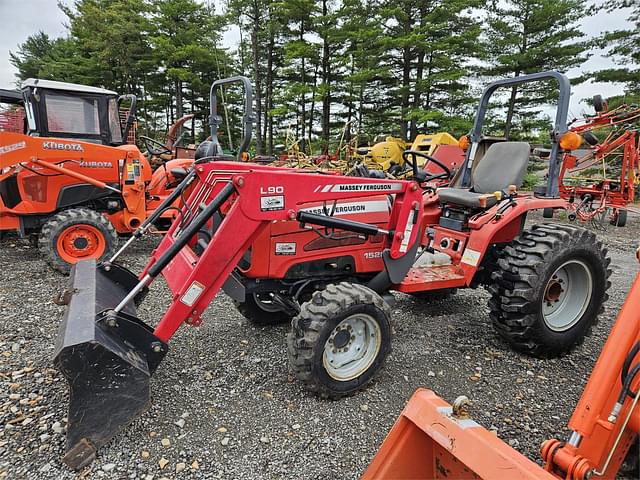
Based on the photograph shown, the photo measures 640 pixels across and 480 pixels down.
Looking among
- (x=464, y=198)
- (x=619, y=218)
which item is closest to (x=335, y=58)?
(x=619, y=218)

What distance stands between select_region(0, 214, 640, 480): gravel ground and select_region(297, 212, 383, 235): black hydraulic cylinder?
1008 mm

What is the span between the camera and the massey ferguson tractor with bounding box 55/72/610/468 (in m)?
1.99

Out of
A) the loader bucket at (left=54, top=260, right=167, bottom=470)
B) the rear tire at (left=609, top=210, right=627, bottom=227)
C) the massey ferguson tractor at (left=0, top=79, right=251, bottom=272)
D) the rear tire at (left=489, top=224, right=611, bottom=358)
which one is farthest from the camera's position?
the rear tire at (left=609, top=210, right=627, bottom=227)

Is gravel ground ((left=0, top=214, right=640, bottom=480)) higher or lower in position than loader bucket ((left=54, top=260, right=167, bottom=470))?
lower

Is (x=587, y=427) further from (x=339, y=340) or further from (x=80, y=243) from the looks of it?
(x=80, y=243)

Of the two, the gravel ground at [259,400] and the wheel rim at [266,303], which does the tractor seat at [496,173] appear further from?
the wheel rim at [266,303]

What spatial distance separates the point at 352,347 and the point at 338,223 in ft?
2.68

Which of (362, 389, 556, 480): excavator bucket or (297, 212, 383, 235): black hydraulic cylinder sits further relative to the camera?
(297, 212, 383, 235): black hydraulic cylinder

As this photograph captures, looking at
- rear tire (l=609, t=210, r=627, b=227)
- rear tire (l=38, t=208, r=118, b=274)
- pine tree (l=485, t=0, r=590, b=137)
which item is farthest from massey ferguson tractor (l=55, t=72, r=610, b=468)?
pine tree (l=485, t=0, r=590, b=137)

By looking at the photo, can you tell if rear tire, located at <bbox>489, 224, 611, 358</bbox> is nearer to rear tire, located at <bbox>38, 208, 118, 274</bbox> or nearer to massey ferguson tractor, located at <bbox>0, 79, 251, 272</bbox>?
massey ferguson tractor, located at <bbox>0, 79, 251, 272</bbox>

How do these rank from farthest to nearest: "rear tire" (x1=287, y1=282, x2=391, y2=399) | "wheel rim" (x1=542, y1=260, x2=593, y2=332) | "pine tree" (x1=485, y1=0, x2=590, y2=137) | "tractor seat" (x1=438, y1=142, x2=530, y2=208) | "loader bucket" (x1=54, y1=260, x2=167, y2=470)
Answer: "pine tree" (x1=485, y1=0, x2=590, y2=137) → "tractor seat" (x1=438, y1=142, x2=530, y2=208) → "wheel rim" (x1=542, y1=260, x2=593, y2=332) → "rear tire" (x1=287, y1=282, x2=391, y2=399) → "loader bucket" (x1=54, y1=260, x2=167, y2=470)

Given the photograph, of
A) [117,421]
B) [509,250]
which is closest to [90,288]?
[117,421]

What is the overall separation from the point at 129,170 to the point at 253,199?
419 cm

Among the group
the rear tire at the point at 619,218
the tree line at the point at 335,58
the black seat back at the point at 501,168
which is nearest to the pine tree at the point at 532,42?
the tree line at the point at 335,58
